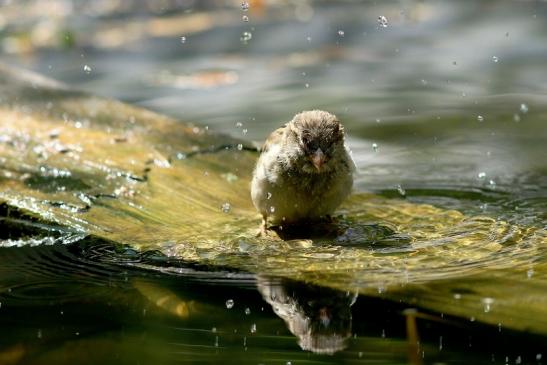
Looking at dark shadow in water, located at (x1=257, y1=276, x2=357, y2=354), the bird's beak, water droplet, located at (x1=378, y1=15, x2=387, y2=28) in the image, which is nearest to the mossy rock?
dark shadow in water, located at (x1=257, y1=276, x2=357, y2=354)

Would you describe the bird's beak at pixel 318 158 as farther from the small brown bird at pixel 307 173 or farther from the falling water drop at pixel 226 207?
the falling water drop at pixel 226 207

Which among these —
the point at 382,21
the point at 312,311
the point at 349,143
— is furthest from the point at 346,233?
the point at 382,21

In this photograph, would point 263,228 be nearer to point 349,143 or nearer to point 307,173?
point 307,173

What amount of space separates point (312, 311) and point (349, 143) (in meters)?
4.10

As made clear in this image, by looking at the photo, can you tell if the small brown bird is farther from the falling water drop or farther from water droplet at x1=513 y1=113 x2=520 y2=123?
water droplet at x1=513 y1=113 x2=520 y2=123

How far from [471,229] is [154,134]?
2.66 metres

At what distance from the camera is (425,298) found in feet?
13.0

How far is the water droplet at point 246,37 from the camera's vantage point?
41.2ft

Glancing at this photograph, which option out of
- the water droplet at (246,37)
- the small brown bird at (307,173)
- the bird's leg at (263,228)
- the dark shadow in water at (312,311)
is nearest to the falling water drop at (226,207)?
the bird's leg at (263,228)

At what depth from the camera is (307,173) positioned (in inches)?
199

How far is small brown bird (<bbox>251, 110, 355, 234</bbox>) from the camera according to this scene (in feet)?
16.5

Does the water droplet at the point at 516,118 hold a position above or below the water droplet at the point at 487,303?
above

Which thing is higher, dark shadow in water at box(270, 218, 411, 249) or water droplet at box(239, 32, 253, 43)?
water droplet at box(239, 32, 253, 43)

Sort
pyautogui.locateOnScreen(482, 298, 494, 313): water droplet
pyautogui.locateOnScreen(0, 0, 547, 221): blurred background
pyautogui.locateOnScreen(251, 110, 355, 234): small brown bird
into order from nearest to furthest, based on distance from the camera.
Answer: pyautogui.locateOnScreen(482, 298, 494, 313): water droplet, pyautogui.locateOnScreen(251, 110, 355, 234): small brown bird, pyautogui.locateOnScreen(0, 0, 547, 221): blurred background
